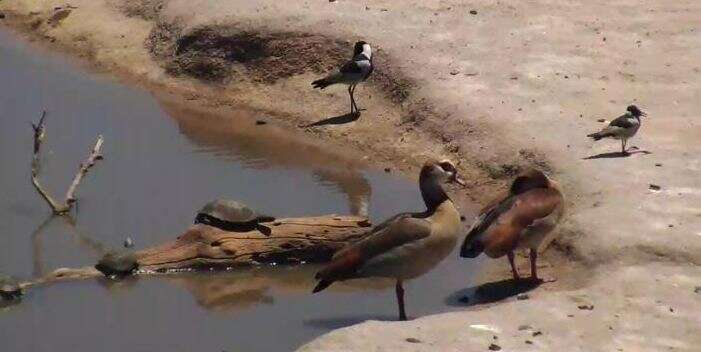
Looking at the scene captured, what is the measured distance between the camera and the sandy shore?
1119cm

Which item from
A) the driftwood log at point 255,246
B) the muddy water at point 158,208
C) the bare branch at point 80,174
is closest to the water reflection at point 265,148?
the muddy water at point 158,208

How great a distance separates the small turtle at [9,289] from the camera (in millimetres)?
12547

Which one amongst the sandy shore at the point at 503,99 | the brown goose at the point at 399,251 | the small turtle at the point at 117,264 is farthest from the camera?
the small turtle at the point at 117,264

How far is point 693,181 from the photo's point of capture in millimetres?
14031

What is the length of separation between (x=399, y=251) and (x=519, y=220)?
3.94 feet

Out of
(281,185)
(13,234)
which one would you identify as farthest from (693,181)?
(13,234)

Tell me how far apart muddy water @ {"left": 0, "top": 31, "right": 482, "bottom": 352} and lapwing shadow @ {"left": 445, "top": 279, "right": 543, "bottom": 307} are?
11 centimetres

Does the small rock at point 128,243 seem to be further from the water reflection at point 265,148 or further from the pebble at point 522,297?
the pebble at point 522,297

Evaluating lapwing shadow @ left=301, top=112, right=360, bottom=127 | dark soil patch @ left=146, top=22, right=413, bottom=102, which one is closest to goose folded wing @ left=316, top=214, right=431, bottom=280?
lapwing shadow @ left=301, top=112, right=360, bottom=127

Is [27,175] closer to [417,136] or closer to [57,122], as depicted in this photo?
[57,122]

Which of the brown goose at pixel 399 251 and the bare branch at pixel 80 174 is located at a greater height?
the brown goose at pixel 399 251

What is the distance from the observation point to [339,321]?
12055 millimetres

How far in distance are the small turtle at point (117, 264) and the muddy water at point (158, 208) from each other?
10 cm

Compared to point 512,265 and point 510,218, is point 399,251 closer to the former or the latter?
point 510,218
